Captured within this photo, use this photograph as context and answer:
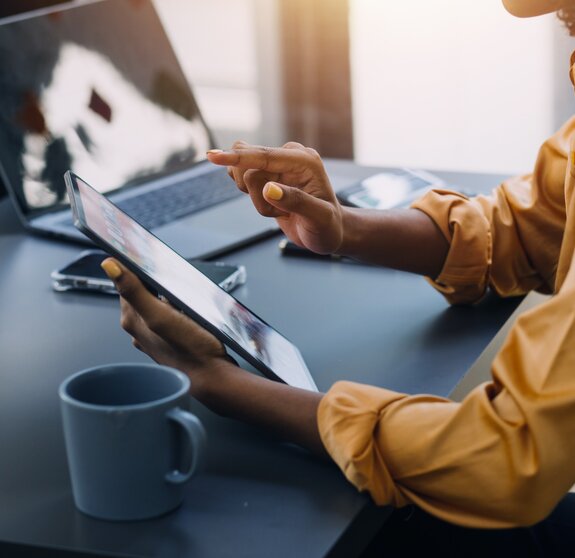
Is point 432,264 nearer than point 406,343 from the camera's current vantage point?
No

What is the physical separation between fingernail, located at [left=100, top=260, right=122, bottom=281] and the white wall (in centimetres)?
197

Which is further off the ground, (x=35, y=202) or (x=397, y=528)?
(x=35, y=202)

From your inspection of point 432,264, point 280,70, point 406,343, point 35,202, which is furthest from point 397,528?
point 280,70

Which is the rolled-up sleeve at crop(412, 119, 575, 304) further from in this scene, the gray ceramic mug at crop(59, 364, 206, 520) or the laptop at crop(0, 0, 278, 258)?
the gray ceramic mug at crop(59, 364, 206, 520)

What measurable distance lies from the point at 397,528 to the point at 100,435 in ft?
1.32

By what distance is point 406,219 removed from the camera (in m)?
1.21

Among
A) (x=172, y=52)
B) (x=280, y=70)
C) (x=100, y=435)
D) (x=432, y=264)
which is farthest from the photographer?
(x=280, y=70)

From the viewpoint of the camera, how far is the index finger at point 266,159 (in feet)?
3.36

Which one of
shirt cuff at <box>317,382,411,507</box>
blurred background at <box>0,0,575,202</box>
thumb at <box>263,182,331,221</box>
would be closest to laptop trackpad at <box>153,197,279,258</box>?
thumb at <box>263,182,331,221</box>

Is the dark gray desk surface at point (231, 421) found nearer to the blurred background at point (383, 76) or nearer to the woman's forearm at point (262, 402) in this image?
the woman's forearm at point (262, 402)

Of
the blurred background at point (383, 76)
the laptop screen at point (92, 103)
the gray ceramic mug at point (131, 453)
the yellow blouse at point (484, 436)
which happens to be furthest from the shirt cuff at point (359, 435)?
the blurred background at point (383, 76)

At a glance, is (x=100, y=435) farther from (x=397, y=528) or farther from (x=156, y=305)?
(x=397, y=528)

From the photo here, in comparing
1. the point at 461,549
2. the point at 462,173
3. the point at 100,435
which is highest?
the point at 100,435

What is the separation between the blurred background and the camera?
8.64ft
